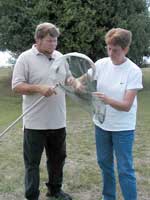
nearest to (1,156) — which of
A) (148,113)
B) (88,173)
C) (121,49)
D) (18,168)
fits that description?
(18,168)

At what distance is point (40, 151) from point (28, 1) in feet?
42.9

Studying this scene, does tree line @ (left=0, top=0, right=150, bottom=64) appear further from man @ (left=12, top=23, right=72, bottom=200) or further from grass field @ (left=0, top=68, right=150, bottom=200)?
man @ (left=12, top=23, right=72, bottom=200)

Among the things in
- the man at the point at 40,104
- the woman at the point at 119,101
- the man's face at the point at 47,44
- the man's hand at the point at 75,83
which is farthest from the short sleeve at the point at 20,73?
the woman at the point at 119,101

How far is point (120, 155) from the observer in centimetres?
393

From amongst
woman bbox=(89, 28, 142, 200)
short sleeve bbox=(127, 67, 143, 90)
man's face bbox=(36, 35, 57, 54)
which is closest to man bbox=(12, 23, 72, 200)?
man's face bbox=(36, 35, 57, 54)

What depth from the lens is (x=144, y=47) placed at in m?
17.6

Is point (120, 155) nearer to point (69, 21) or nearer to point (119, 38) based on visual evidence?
point (119, 38)

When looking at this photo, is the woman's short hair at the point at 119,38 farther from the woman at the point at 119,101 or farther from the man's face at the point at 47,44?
the man's face at the point at 47,44

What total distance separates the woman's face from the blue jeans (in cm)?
60

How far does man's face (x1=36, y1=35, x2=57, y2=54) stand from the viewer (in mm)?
4087

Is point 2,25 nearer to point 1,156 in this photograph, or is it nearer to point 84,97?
point 1,156

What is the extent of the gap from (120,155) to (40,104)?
901mm

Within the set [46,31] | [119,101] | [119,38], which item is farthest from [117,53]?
[46,31]

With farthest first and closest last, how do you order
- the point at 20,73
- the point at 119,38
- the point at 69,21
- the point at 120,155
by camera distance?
the point at 69,21
the point at 20,73
the point at 120,155
the point at 119,38
